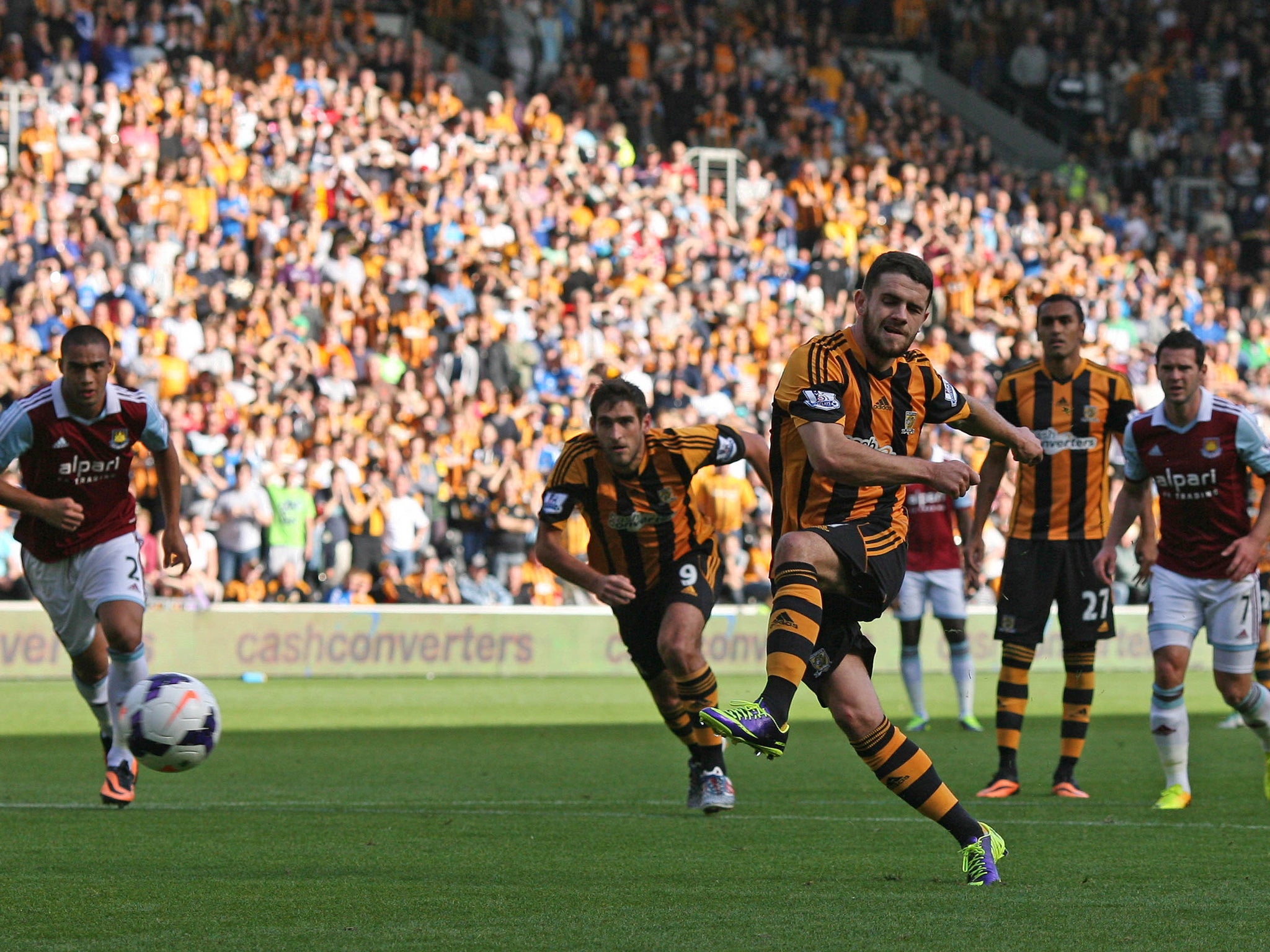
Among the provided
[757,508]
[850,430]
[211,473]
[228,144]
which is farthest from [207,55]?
[850,430]

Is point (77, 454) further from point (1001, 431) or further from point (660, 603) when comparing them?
point (1001, 431)

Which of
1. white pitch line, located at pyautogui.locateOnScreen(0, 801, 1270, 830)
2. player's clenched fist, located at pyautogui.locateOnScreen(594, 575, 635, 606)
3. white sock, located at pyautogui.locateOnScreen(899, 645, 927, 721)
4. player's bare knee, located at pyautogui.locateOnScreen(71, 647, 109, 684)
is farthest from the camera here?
white sock, located at pyautogui.locateOnScreen(899, 645, 927, 721)

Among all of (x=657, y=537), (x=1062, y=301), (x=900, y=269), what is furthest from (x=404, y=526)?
(x=900, y=269)

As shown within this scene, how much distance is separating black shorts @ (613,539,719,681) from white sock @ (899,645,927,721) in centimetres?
492

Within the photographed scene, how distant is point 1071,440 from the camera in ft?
32.7

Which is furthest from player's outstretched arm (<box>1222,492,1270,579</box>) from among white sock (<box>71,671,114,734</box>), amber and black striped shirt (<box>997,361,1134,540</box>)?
white sock (<box>71,671,114,734</box>)

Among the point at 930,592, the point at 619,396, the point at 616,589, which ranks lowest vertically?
the point at 930,592

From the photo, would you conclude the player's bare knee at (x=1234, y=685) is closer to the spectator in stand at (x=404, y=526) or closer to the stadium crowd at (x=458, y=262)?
the stadium crowd at (x=458, y=262)

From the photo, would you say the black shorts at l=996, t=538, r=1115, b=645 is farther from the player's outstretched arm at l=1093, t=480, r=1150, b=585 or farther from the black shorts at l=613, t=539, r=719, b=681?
the black shorts at l=613, t=539, r=719, b=681

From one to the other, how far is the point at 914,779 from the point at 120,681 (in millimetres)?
4471

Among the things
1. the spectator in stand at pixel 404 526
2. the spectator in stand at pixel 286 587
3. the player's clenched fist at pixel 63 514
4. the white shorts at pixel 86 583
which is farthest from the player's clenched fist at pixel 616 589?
the spectator in stand at pixel 404 526

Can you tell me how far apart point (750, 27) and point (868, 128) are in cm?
271

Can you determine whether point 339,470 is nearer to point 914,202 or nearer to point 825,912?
point 914,202

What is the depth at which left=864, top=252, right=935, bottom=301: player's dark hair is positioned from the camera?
620 centimetres
